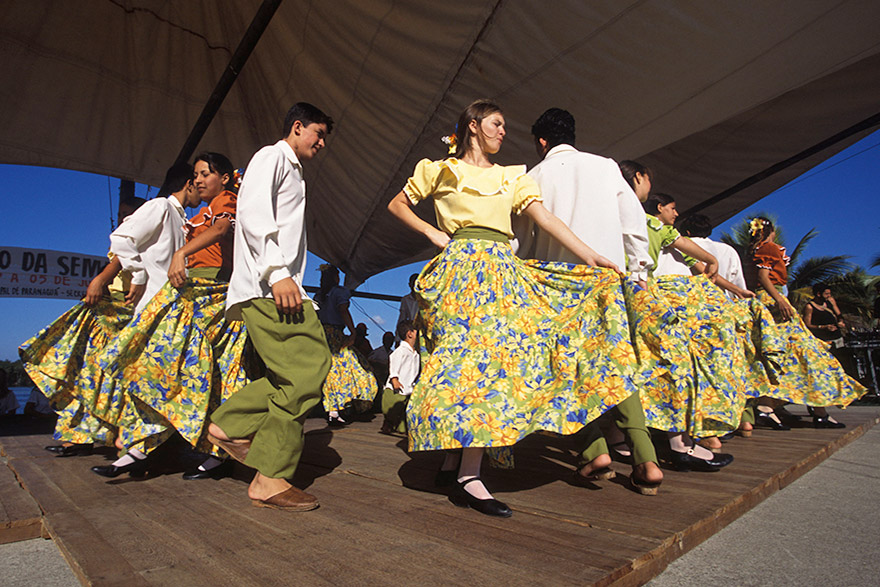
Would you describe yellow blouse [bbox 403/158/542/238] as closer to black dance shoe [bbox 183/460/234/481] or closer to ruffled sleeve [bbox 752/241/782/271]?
black dance shoe [bbox 183/460/234/481]

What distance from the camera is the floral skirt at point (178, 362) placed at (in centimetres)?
214

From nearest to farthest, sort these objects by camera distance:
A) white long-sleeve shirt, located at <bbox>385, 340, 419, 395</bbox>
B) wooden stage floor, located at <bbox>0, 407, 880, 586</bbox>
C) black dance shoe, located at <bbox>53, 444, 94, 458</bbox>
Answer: wooden stage floor, located at <bbox>0, 407, 880, 586</bbox>, black dance shoe, located at <bbox>53, 444, 94, 458</bbox>, white long-sleeve shirt, located at <bbox>385, 340, 419, 395</bbox>

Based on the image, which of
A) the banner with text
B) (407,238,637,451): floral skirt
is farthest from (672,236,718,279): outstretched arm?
the banner with text

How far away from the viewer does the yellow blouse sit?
1.95m

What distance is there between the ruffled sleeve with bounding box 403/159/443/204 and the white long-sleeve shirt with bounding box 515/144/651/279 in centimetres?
51

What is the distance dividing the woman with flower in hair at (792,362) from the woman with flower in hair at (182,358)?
3656 mm

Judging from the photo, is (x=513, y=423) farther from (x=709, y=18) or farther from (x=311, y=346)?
(x=709, y=18)

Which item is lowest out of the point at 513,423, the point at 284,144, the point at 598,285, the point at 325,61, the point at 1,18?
the point at 513,423

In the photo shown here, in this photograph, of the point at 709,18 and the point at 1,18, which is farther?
the point at 1,18

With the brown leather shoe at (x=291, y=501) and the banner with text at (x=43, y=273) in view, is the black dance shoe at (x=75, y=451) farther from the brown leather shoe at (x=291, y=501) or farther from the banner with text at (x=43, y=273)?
the banner with text at (x=43, y=273)

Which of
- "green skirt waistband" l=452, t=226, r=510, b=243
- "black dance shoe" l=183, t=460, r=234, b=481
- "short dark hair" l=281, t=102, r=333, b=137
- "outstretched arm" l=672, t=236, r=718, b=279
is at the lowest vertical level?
"black dance shoe" l=183, t=460, r=234, b=481

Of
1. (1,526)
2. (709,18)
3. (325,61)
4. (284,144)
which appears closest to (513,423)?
(284,144)

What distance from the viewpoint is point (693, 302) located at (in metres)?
2.87

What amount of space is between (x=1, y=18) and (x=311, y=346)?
655cm
